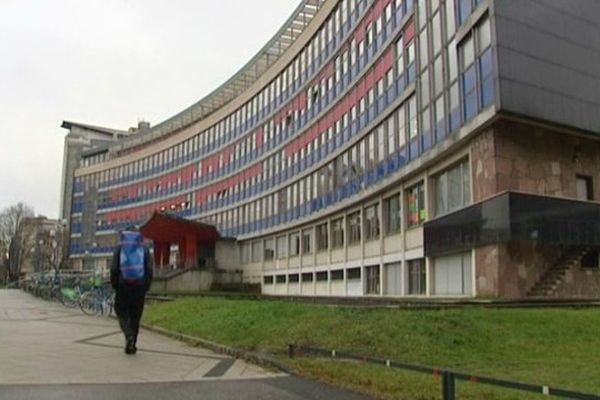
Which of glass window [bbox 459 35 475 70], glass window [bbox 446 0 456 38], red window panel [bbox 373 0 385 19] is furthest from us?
red window panel [bbox 373 0 385 19]

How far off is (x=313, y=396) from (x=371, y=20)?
34.6 metres

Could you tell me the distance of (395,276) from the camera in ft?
115

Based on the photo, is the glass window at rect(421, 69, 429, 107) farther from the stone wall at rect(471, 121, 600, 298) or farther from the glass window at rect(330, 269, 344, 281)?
the glass window at rect(330, 269, 344, 281)

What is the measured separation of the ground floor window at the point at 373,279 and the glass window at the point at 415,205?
197 inches

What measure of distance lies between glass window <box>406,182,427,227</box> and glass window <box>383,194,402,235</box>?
1112 mm

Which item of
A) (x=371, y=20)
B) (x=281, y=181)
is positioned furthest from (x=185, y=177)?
(x=371, y=20)

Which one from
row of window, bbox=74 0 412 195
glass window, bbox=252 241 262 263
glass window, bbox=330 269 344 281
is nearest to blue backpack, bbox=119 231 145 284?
row of window, bbox=74 0 412 195

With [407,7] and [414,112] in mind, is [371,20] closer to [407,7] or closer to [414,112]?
[407,7]

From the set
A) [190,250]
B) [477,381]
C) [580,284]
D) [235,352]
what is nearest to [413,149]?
[580,284]

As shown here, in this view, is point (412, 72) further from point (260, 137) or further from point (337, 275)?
point (260, 137)

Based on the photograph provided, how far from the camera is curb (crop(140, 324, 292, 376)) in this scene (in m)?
10.1

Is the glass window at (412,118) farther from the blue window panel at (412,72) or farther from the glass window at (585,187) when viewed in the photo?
the glass window at (585,187)

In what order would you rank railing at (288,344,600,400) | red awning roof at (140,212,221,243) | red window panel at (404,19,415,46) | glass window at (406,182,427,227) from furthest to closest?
red awning roof at (140,212,221,243) → red window panel at (404,19,415,46) → glass window at (406,182,427,227) → railing at (288,344,600,400)

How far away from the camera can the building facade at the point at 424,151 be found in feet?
81.9
